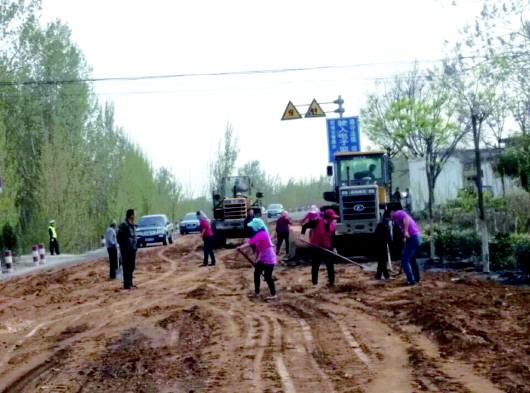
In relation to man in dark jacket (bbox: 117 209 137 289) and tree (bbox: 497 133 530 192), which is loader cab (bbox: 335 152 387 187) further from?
man in dark jacket (bbox: 117 209 137 289)

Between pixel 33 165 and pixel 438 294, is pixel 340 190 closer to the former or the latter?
pixel 438 294

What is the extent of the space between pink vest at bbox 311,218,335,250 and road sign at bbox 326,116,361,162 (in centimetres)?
1918

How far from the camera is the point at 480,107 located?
33.2 metres

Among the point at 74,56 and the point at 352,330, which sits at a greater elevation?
the point at 74,56

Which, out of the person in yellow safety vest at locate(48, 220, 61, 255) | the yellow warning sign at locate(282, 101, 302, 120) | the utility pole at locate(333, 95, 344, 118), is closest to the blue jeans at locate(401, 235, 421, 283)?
the yellow warning sign at locate(282, 101, 302, 120)

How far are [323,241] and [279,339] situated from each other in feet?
26.6

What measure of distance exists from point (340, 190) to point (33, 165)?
27.5 metres

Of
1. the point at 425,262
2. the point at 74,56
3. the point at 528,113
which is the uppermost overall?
the point at 74,56

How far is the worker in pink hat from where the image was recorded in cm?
2009

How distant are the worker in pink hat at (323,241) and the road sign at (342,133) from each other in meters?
19.2

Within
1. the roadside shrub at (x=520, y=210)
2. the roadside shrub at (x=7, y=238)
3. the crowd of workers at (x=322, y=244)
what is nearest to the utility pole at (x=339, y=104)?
the roadside shrub at (x=520, y=210)

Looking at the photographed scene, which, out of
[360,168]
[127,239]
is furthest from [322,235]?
[360,168]

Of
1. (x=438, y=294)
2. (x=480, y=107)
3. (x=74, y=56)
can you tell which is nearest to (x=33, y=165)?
(x=74, y=56)

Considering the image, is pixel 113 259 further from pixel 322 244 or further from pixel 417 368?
pixel 417 368
